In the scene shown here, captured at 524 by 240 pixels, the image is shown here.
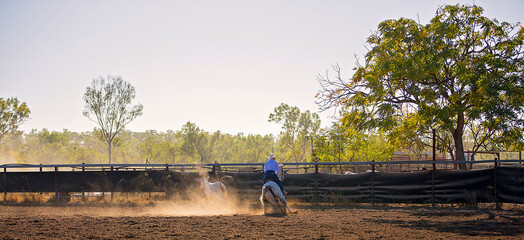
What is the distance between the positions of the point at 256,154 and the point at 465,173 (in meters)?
71.0

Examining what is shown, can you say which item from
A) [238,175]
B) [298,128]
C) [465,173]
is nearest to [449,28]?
[465,173]

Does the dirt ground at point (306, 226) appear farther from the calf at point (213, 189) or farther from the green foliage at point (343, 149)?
the green foliage at point (343, 149)

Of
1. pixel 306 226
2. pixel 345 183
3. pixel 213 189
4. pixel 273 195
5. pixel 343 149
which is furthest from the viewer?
pixel 343 149

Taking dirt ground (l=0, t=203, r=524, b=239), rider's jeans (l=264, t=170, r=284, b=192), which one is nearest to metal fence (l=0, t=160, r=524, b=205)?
dirt ground (l=0, t=203, r=524, b=239)

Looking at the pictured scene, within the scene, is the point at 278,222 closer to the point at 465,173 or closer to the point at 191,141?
the point at 465,173

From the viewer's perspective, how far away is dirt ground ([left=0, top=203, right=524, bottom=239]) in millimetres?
9125

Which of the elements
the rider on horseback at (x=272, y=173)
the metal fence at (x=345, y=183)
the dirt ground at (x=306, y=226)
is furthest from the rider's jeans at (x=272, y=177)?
the metal fence at (x=345, y=183)

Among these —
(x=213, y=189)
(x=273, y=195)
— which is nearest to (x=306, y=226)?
(x=273, y=195)

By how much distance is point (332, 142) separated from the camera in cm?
3778

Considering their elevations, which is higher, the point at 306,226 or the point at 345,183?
the point at 345,183

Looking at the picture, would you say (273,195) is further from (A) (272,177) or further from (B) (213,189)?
(B) (213,189)

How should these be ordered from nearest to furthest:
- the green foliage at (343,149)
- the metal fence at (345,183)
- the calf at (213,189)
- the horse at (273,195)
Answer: the horse at (273,195), the metal fence at (345,183), the calf at (213,189), the green foliage at (343,149)

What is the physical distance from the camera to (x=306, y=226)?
1046cm

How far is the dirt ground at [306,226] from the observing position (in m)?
9.12
